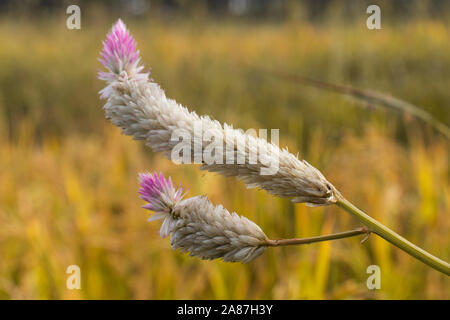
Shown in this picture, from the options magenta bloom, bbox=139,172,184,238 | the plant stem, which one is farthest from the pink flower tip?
the plant stem

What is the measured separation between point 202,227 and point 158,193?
0.16 ft

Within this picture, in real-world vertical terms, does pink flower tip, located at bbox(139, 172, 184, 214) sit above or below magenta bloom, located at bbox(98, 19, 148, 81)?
below

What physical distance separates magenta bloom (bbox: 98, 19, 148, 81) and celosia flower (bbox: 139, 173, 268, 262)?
0.09m

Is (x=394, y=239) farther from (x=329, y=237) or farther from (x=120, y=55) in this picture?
(x=120, y=55)

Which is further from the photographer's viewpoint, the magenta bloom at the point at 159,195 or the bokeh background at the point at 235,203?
the bokeh background at the point at 235,203

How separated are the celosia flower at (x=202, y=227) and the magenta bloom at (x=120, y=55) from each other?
0.09 metres

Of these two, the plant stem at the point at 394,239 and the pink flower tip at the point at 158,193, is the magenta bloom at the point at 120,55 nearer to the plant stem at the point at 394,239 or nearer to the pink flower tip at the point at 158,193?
the pink flower tip at the point at 158,193

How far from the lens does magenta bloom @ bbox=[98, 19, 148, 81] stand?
394 millimetres

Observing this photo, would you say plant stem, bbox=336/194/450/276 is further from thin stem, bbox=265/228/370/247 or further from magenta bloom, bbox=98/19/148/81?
magenta bloom, bbox=98/19/148/81

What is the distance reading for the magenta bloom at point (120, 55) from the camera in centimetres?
39

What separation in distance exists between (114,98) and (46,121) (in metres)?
3.25

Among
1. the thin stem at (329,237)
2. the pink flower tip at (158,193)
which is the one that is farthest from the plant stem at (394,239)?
the pink flower tip at (158,193)

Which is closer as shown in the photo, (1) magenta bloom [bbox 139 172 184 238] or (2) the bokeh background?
(1) magenta bloom [bbox 139 172 184 238]
